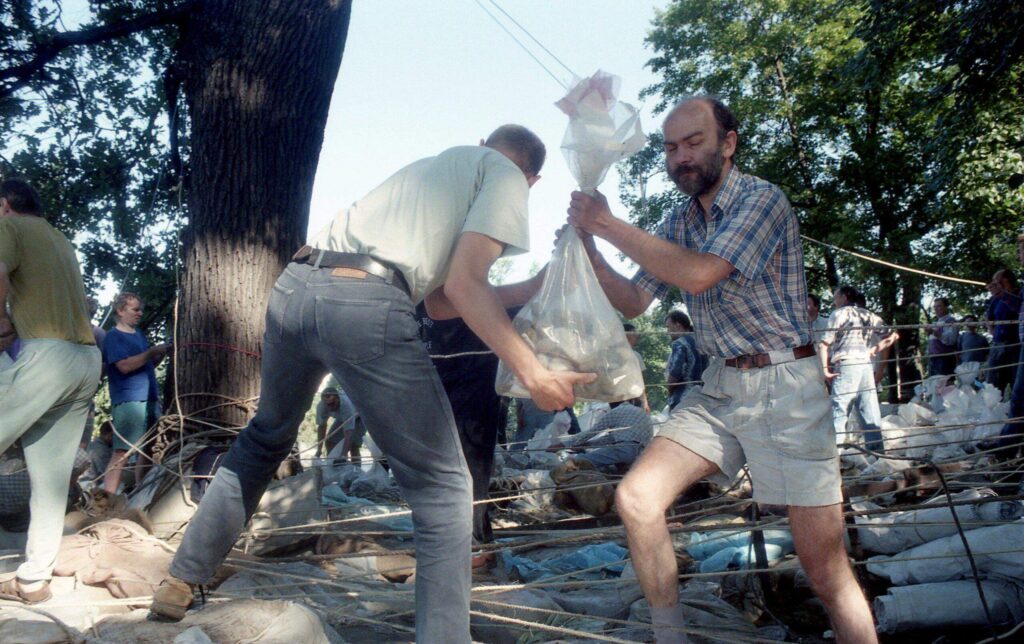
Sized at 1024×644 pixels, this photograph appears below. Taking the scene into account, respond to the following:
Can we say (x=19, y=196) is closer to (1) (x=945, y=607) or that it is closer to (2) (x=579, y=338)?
(2) (x=579, y=338)

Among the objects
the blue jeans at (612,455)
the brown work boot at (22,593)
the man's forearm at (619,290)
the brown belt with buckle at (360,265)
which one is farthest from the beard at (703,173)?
the blue jeans at (612,455)

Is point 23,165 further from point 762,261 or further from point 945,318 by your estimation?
point 945,318

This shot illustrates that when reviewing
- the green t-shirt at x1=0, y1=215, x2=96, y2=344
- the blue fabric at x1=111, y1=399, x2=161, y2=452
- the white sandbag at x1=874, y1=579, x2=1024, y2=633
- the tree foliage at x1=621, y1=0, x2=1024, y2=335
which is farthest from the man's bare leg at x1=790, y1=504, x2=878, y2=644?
the tree foliage at x1=621, y1=0, x2=1024, y2=335

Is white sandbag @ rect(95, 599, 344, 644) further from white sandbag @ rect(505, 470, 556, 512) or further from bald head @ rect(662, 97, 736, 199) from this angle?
white sandbag @ rect(505, 470, 556, 512)

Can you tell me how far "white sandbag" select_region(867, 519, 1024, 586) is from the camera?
3.36 m

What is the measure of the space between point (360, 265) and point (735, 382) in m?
1.20

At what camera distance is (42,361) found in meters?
3.46

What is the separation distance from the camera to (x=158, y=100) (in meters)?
9.37

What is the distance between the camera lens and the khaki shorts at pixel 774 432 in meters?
2.52

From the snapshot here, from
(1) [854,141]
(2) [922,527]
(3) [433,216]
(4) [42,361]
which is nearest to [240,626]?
(3) [433,216]

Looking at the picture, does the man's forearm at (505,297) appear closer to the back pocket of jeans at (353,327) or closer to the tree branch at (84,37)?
the back pocket of jeans at (353,327)

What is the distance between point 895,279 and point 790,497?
16.7 m

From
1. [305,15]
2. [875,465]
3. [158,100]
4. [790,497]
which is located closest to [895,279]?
[875,465]

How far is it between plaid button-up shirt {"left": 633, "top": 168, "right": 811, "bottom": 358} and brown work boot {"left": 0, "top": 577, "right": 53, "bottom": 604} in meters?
2.59
